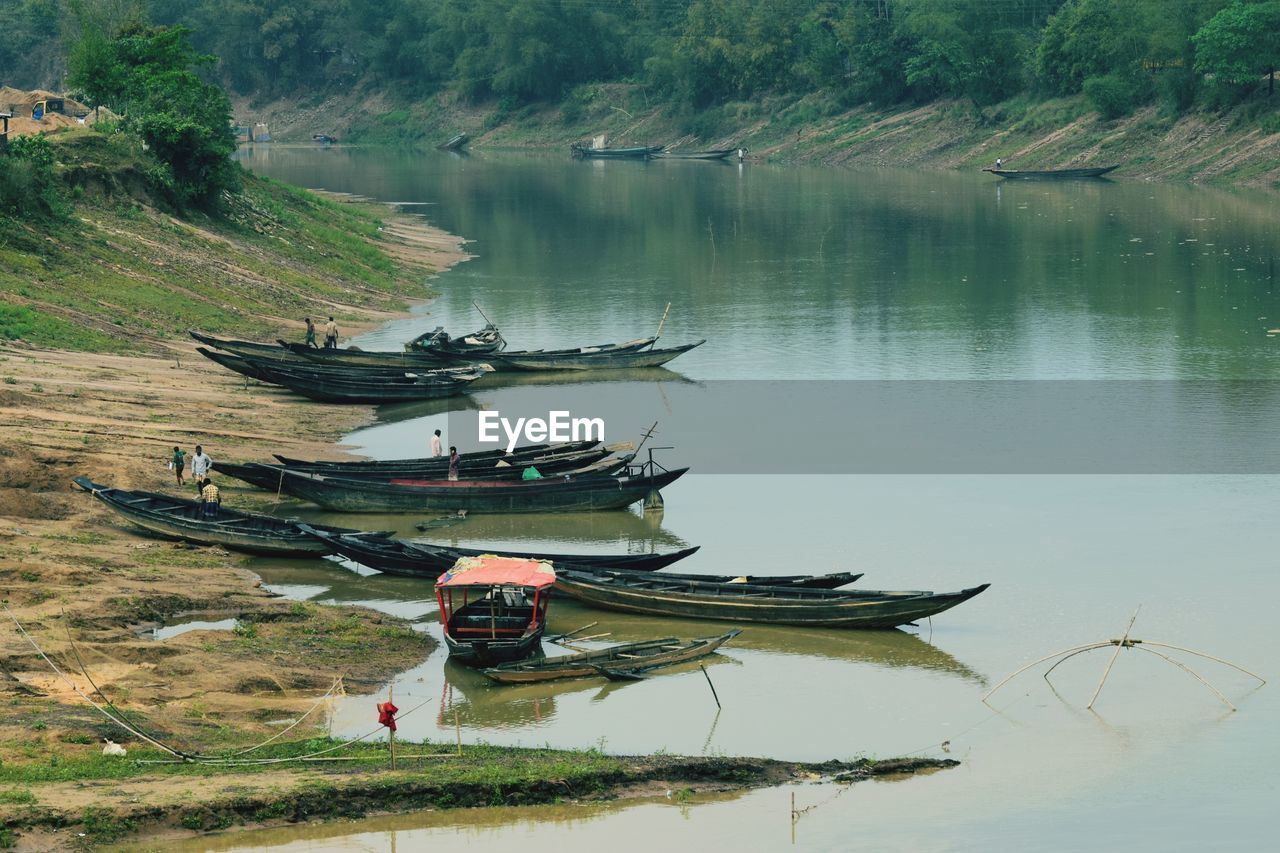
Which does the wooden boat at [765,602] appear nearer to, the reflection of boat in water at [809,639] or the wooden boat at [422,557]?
the reflection of boat in water at [809,639]

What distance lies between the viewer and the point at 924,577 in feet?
122

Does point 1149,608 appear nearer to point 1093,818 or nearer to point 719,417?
point 1093,818

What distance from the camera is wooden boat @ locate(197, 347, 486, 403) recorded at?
5288 cm

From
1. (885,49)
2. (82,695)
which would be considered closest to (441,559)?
(82,695)

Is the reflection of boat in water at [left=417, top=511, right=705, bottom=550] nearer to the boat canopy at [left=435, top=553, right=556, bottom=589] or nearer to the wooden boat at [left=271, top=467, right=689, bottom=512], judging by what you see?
the wooden boat at [left=271, top=467, right=689, bottom=512]

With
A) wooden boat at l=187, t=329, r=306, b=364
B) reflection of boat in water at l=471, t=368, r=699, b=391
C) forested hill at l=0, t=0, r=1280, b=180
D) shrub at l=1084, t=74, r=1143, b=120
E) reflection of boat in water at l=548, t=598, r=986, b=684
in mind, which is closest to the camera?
reflection of boat in water at l=548, t=598, r=986, b=684

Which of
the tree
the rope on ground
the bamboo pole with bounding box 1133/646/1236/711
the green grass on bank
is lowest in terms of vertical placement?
the bamboo pole with bounding box 1133/646/1236/711

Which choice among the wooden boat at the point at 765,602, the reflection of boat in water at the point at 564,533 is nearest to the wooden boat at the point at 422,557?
the wooden boat at the point at 765,602

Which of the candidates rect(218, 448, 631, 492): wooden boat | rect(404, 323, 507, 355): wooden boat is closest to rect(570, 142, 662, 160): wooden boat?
rect(404, 323, 507, 355): wooden boat

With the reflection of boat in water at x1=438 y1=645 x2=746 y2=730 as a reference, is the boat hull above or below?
above

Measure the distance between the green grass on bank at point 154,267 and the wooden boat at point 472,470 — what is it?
13886 millimetres

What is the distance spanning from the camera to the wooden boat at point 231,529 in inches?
1462

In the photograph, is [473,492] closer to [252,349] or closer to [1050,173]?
[252,349]

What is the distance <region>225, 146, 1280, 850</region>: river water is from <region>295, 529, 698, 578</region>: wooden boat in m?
0.52
